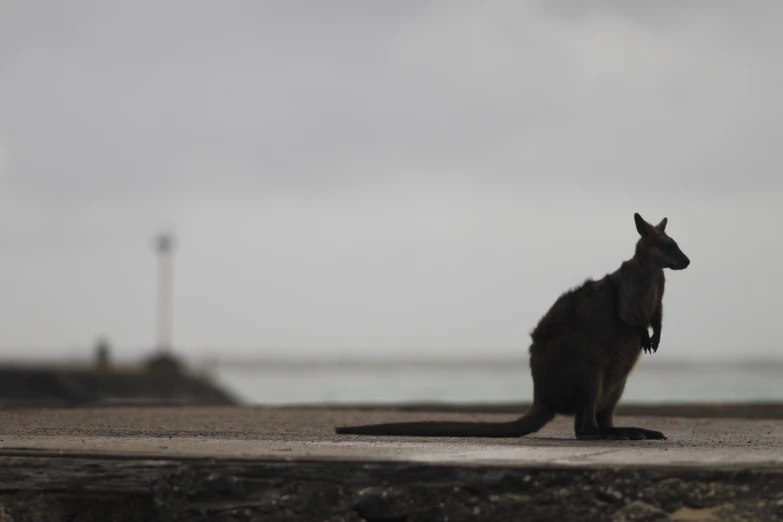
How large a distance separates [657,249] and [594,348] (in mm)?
1009

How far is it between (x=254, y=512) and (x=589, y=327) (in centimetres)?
360

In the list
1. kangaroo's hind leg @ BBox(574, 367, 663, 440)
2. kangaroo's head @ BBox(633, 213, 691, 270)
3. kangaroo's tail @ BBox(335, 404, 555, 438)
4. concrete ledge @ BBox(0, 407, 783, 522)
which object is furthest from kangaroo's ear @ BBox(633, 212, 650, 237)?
concrete ledge @ BBox(0, 407, 783, 522)

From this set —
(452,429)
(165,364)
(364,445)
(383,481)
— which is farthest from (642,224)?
(165,364)

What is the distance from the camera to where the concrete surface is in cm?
691

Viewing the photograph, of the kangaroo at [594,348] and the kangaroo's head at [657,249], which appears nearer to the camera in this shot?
the kangaroo at [594,348]

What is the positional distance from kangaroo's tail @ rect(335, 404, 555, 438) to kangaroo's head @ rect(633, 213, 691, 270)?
1528 millimetres

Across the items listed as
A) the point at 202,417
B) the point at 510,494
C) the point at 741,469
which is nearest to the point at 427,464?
the point at 510,494

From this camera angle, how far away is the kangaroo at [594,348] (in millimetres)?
9188

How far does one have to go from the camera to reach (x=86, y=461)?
285 inches

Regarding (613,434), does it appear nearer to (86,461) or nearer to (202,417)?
(86,461)

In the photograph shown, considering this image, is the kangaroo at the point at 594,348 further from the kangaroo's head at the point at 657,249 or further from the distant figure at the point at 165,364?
the distant figure at the point at 165,364

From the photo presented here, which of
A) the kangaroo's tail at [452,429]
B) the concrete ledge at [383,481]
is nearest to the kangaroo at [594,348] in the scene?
the kangaroo's tail at [452,429]

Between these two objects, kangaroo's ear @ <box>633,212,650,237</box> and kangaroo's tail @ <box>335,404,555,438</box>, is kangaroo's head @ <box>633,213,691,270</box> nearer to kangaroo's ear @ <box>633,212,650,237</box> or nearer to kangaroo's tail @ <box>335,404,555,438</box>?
kangaroo's ear @ <box>633,212,650,237</box>

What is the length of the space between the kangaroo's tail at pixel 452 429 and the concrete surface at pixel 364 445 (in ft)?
0.64
